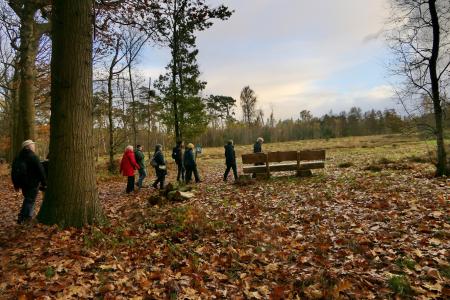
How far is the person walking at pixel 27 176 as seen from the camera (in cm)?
775

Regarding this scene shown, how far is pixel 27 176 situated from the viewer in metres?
7.84

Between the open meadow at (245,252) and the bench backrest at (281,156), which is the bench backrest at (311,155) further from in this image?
the open meadow at (245,252)

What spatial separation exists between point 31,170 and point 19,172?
23 centimetres

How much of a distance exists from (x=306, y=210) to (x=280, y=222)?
44.0 inches

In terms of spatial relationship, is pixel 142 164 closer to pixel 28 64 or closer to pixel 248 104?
pixel 28 64

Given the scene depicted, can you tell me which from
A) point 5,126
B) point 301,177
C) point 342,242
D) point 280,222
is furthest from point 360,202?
point 5,126

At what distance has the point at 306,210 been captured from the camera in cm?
880

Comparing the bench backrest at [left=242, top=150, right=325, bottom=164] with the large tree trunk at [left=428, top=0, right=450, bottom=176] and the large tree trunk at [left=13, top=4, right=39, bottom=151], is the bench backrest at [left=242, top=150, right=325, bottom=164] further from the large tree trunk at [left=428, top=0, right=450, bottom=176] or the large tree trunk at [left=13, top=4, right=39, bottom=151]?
the large tree trunk at [left=13, top=4, right=39, bottom=151]

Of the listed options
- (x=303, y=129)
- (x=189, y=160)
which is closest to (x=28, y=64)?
(x=189, y=160)

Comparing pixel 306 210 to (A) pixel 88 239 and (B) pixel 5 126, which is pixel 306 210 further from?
(B) pixel 5 126

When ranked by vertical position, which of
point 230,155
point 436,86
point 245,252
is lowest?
point 245,252

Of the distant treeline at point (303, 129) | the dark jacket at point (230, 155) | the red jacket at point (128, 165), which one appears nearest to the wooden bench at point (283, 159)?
the dark jacket at point (230, 155)

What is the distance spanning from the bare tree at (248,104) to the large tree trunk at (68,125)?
70.7 meters

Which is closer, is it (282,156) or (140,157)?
(140,157)
